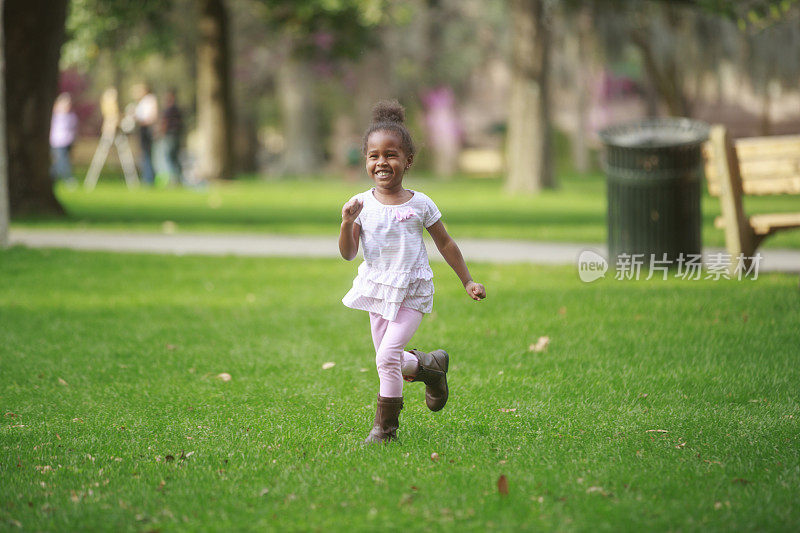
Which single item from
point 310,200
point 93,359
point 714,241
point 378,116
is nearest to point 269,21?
point 310,200

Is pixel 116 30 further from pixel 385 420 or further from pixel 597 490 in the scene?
pixel 597 490

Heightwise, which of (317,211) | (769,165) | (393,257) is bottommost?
(393,257)

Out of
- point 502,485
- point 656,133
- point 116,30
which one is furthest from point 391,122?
point 116,30

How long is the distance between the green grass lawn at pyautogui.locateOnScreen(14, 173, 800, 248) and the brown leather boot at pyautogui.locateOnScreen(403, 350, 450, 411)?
8.12 m

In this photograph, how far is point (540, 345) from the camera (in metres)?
7.01

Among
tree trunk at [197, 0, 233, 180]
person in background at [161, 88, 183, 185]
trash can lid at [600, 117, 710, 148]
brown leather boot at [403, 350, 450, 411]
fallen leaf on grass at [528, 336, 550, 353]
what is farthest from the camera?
tree trunk at [197, 0, 233, 180]

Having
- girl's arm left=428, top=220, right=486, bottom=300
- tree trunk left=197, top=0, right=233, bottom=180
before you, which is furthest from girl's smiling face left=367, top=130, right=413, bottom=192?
tree trunk left=197, top=0, right=233, bottom=180

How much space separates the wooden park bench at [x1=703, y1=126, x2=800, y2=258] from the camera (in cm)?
930

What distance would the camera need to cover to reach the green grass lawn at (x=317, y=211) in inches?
562

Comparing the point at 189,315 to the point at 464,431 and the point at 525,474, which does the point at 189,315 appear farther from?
the point at 525,474

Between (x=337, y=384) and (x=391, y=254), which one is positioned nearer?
(x=391, y=254)

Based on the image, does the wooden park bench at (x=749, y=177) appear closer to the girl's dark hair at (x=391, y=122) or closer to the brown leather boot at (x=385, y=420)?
the girl's dark hair at (x=391, y=122)

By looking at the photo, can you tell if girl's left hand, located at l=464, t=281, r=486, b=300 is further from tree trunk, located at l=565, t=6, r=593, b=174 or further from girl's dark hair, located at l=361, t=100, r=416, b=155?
tree trunk, located at l=565, t=6, r=593, b=174

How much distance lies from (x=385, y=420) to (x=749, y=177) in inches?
240
